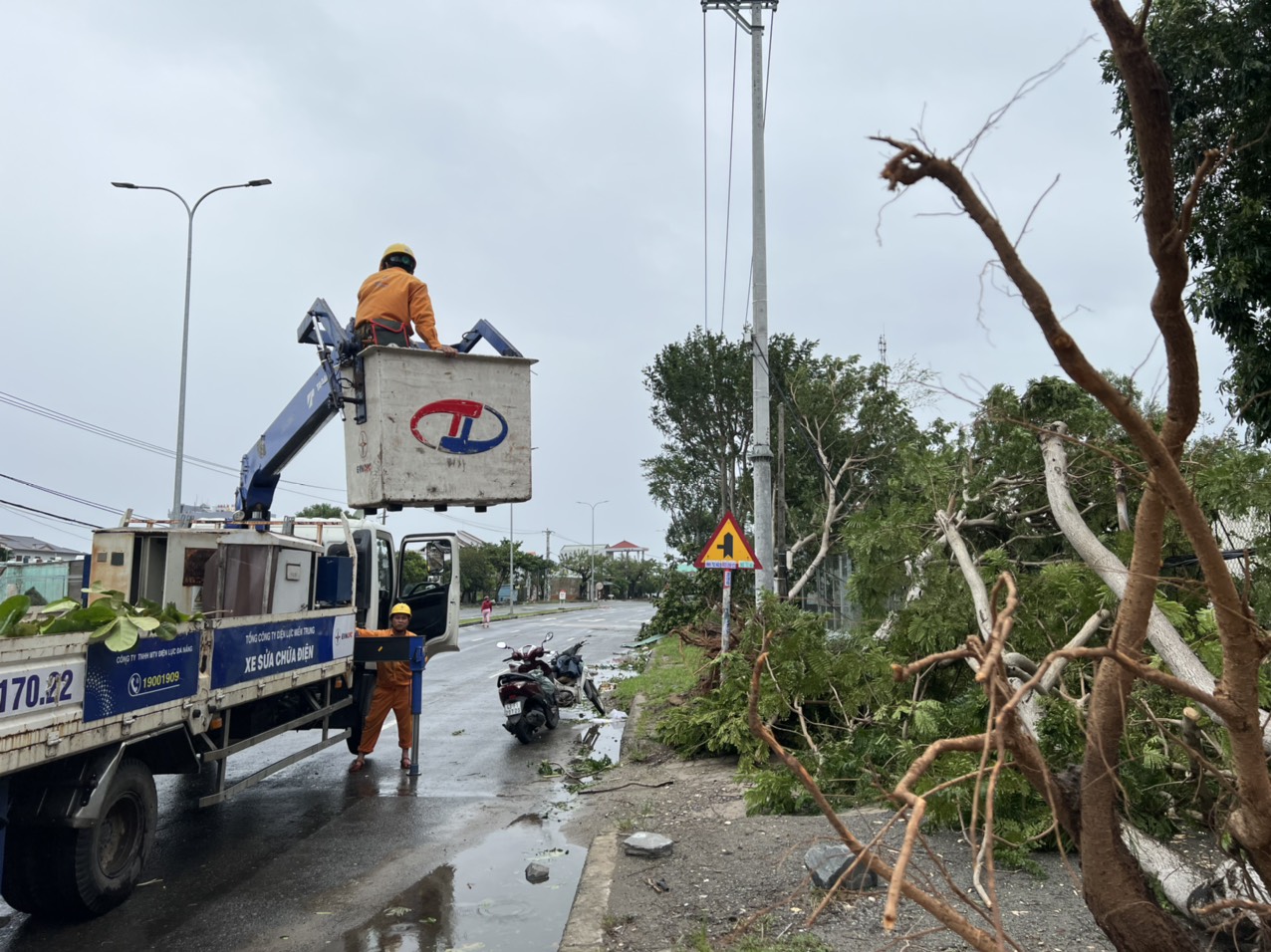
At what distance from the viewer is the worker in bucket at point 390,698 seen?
395 inches

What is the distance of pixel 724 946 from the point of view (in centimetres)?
462

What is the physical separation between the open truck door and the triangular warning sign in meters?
3.15

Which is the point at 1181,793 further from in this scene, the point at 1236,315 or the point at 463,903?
the point at 1236,315

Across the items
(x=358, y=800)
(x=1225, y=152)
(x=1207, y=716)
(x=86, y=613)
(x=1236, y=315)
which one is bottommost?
(x=358, y=800)

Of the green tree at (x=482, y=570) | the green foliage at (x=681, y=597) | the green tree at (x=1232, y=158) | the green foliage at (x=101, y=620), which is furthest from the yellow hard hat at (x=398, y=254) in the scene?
the green tree at (x=482, y=570)

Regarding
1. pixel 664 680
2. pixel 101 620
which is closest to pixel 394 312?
pixel 101 620

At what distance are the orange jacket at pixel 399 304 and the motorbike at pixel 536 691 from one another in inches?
208

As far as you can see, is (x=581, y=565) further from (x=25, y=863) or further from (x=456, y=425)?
(x=25, y=863)

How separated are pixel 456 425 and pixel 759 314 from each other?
6274 mm

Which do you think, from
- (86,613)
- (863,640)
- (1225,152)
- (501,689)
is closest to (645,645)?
(501,689)

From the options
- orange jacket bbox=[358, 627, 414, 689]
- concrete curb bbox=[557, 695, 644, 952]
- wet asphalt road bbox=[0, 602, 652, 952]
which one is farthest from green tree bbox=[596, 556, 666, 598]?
concrete curb bbox=[557, 695, 644, 952]

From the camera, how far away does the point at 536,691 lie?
11.8 meters

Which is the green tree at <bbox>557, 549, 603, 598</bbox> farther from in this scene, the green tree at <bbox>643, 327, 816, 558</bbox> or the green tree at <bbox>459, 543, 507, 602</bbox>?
the green tree at <bbox>643, 327, 816, 558</bbox>

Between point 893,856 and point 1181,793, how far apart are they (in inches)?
69.4
